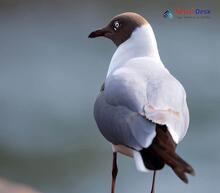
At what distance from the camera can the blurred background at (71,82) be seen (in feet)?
5.24

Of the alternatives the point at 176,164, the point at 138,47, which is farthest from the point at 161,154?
the point at 138,47

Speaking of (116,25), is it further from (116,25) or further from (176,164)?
(176,164)

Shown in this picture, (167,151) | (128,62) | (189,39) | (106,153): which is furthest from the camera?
(189,39)

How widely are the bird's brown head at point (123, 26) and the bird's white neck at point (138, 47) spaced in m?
0.01

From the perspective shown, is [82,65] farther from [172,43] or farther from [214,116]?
[214,116]

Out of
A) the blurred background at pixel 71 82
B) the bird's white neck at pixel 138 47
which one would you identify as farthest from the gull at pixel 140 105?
the blurred background at pixel 71 82

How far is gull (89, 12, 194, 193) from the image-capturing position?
106cm

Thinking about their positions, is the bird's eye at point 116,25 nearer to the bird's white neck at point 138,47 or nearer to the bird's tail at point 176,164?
the bird's white neck at point 138,47

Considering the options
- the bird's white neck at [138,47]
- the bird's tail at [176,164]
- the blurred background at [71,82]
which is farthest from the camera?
the blurred background at [71,82]

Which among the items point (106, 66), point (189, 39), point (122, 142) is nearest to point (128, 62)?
point (122, 142)

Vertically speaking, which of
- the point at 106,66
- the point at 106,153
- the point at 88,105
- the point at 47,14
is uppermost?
the point at 47,14

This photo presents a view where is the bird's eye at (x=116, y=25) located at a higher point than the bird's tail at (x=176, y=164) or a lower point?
higher

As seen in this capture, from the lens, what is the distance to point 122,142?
112cm

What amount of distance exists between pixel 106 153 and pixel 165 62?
0.96ft
